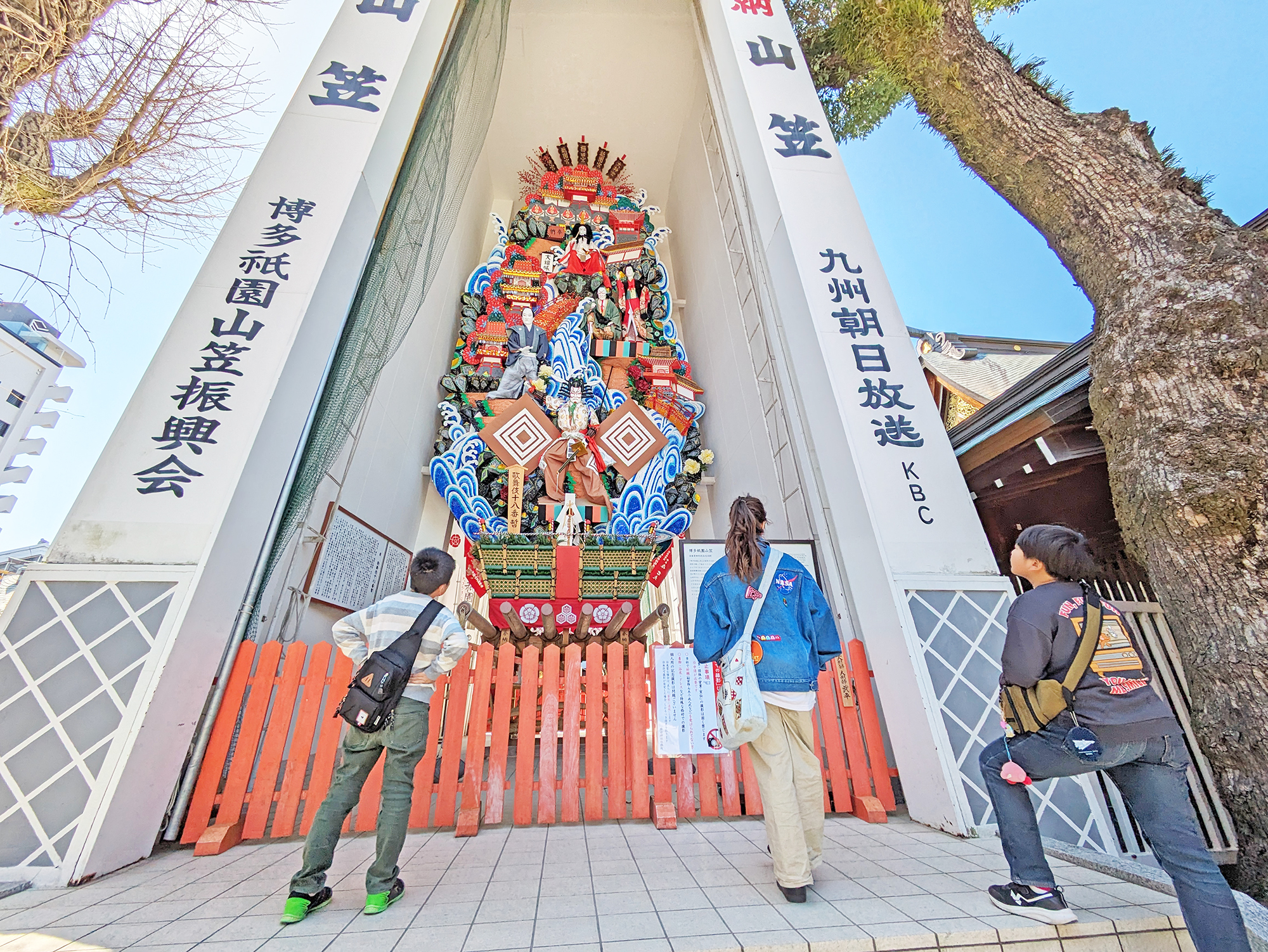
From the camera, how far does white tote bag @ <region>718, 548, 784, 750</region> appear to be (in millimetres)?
1998

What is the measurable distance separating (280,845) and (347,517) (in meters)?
2.63

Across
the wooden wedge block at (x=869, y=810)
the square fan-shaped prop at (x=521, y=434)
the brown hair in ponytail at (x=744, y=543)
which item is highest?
the square fan-shaped prop at (x=521, y=434)

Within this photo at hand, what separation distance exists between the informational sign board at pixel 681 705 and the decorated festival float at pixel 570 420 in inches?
64.1

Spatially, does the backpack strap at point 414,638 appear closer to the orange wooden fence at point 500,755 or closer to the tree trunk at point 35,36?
the orange wooden fence at point 500,755

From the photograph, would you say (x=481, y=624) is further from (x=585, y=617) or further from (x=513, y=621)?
(x=585, y=617)

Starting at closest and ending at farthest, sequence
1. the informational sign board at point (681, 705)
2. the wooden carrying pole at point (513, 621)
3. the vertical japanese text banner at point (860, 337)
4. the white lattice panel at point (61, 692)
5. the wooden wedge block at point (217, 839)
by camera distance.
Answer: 1. the white lattice panel at point (61, 692)
2. the wooden wedge block at point (217, 839)
3. the informational sign board at point (681, 705)
4. the vertical japanese text banner at point (860, 337)
5. the wooden carrying pole at point (513, 621)

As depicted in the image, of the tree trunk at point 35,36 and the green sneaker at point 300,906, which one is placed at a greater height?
Result: the tree trunk at point 35,36

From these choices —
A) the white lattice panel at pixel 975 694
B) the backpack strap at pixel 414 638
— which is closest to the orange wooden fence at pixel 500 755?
the white lattice panel at pixel 975 694

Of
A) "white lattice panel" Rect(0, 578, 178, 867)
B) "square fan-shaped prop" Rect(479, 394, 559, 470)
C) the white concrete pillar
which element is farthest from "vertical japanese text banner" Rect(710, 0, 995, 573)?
"white lattice panel" Rect(0, 578, 178, 867)

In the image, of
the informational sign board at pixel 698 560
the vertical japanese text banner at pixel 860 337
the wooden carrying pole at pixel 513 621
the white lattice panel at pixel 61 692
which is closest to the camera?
the white lattice panel at pixel 61 692

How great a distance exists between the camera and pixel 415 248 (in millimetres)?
4637

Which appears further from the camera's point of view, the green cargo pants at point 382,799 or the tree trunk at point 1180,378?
the tree trunk at point 1180,378

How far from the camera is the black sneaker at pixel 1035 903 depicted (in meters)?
1.69

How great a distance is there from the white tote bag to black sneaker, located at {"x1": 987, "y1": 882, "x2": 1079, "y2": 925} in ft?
2.77
